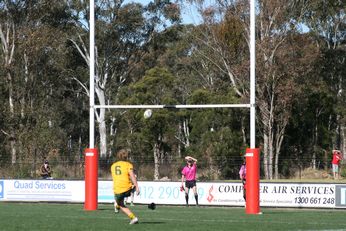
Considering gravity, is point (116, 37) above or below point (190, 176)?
above

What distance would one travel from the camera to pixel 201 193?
34188mm

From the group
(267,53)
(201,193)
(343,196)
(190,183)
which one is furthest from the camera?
(267,53)

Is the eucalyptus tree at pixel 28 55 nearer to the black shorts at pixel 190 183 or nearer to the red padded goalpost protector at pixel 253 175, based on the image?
the black shorts at pixel 190 183

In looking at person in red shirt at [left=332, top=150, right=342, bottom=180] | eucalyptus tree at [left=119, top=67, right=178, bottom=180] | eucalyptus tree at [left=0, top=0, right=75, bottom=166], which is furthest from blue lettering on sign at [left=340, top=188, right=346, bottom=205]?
eucalyptus tree at [left=0, top=0, right=75, bottom=166]

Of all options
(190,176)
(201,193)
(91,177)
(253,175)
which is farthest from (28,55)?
(253,175)

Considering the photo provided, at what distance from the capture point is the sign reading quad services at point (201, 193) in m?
32.0

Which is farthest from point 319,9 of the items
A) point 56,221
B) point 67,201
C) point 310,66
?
point 56,221

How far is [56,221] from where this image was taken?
21.4m

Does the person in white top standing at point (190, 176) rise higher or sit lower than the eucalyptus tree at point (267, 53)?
lower

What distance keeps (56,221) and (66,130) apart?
57.1 meters

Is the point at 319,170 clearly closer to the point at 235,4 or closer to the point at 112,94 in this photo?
the point at 235,4

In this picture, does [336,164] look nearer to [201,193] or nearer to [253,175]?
[201,193]

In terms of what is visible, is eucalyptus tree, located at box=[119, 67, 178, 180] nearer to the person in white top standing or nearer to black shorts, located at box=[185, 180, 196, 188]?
the person in white top standing

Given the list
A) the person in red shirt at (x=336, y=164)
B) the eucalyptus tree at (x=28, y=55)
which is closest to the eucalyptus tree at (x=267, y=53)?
the person in red shirt at (x=336, y=164)
